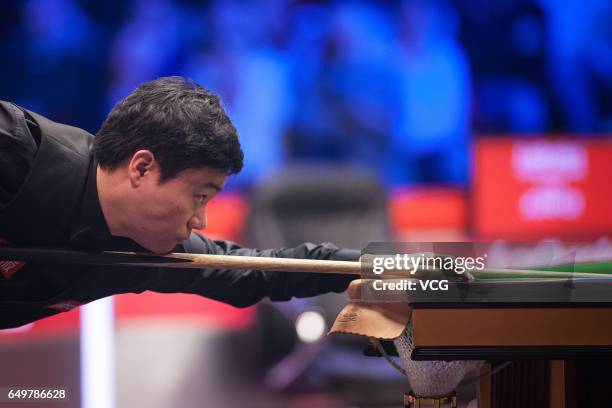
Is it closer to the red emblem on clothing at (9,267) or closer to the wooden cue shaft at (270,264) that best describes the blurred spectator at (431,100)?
the wooden cue shaft at (270,264)

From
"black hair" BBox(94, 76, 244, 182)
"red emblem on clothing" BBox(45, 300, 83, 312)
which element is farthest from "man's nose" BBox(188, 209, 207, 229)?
"red emblem on clothing" BBox(45, 300, 83, 312)

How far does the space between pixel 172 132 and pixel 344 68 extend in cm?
414

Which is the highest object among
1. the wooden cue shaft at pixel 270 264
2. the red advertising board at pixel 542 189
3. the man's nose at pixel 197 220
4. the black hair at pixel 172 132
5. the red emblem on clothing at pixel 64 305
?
the red advertising board at pixel 542 189

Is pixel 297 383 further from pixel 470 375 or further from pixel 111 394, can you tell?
pixel 470 375

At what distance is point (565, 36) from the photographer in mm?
6176

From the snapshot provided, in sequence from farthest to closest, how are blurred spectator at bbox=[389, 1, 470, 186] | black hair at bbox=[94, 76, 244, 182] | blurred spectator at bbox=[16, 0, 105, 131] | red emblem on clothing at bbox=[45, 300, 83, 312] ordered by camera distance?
blurred spectator at bbox=[389, 1, 470, 186]
blurred spectator at bbox=[16, 0, 105, 131]
red emblem on clothing at bbox=[45, 300, 83, 312]
black hair at bbox=[94, 76, 244, 182]

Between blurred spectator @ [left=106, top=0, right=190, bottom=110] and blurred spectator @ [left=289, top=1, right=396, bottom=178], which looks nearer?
blurred spectator @ [left=106, top=0, right=190, bottom=110]

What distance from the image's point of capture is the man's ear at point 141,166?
77.6 inches

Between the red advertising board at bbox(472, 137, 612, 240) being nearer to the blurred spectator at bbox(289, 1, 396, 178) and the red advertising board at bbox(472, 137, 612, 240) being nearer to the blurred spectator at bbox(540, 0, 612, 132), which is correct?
Result: the blurred spectator at bbox(540, 0, 612, 132)

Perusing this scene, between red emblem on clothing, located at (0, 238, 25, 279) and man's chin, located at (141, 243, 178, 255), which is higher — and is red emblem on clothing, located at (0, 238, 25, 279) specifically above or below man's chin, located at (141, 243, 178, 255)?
below

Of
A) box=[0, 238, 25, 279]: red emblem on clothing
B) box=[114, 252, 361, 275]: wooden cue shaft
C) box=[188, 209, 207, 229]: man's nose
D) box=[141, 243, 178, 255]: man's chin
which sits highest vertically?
box=[188, 209, 207, 229]: man's nose

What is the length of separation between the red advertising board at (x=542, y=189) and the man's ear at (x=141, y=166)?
4.34 m

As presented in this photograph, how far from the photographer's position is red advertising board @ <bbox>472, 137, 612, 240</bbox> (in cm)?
599

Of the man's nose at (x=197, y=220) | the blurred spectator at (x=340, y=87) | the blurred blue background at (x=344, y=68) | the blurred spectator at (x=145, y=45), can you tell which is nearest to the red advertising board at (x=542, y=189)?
the blurred blue background at (x=344, y=68)
